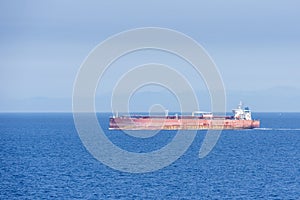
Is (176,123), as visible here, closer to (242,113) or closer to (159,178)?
(242,113)

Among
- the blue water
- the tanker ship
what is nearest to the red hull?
the tanker ship

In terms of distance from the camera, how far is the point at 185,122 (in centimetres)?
15700

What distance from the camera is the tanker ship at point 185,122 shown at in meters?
156

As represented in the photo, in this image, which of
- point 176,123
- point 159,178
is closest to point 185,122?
point 176,123

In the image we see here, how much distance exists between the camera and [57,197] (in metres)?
53.6

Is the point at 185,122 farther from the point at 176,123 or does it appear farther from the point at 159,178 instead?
the point at 159,178

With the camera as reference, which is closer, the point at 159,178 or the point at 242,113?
the point at 159,178

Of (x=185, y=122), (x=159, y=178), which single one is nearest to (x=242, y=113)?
(x=185, y=122)

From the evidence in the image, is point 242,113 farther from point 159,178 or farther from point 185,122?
point 159,178

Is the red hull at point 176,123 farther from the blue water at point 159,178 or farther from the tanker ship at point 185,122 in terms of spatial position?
the blue water at point 159,178

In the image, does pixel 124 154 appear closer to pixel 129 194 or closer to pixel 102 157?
pixel 102 157

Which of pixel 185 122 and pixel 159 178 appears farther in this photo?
pixel 185 122

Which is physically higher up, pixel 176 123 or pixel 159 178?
pixel 176 123

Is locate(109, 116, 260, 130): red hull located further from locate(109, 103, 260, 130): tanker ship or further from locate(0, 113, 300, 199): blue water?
locate(0, 113, 300, 199): blue water
